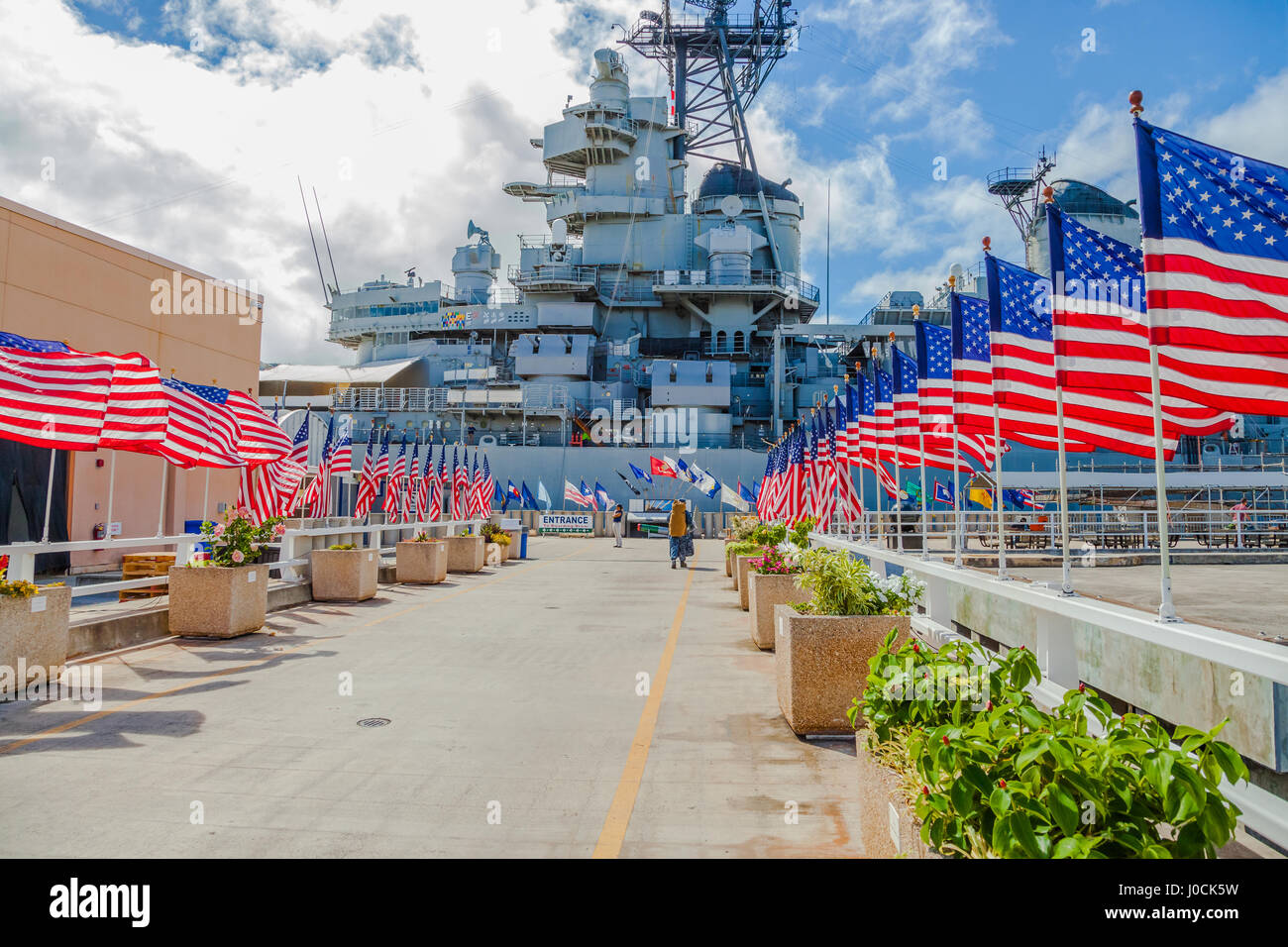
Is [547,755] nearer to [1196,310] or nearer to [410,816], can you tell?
[410,816]

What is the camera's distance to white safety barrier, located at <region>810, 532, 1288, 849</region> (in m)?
2.74

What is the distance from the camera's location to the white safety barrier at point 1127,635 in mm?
2742

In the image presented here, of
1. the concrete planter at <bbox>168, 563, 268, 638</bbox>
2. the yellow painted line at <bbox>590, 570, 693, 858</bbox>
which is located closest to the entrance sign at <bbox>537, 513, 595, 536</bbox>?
the concrete planter at <bbox>168, 563, 268, 638</bbox>

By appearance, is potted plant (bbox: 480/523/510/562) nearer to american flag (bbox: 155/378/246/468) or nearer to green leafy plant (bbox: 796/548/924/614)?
american flag (bbox: 155/378/246/468)

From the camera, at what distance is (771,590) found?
30.7 feet

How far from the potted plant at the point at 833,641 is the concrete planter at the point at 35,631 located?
6.74 meters

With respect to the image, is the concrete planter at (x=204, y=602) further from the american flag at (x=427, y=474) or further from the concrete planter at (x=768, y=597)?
the american flag at (x=427, y=474)

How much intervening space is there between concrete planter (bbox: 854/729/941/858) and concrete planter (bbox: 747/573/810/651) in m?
5.91

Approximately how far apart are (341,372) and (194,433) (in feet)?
142

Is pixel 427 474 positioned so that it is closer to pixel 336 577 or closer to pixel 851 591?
pixel 336 577

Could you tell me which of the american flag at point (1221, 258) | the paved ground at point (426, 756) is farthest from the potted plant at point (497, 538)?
the american flag at point (1221, 258)
